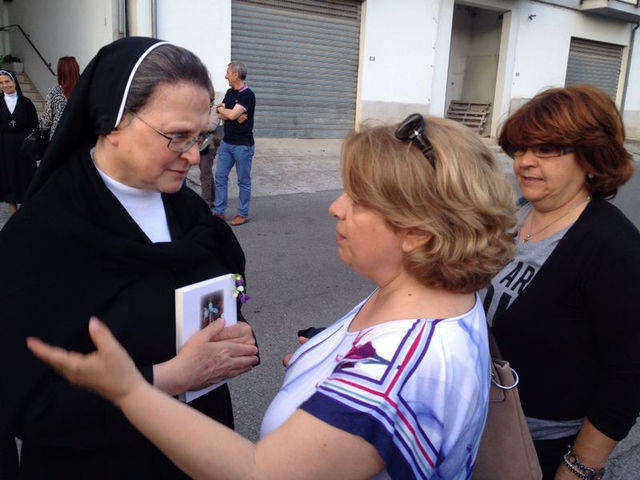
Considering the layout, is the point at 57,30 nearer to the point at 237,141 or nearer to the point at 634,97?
the point at 237,141

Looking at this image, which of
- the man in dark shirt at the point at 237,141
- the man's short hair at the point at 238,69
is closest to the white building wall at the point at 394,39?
the man's short hair at the point at 238,69

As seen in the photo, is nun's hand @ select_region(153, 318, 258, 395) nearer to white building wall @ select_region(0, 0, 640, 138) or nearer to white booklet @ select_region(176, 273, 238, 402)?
white booklet @ select_region(176, 273, 238, 402)

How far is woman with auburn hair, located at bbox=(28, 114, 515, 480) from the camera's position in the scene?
1.02 meters

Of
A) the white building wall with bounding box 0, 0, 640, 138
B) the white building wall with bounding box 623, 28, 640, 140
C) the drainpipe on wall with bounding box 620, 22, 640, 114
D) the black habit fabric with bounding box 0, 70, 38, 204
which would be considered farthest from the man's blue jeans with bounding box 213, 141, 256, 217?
the white building wall with bounding box 623, 28, 640, 140

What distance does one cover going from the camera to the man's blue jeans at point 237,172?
7.14 m

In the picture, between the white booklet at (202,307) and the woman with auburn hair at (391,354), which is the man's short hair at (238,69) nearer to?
the white booklet at (202,307)

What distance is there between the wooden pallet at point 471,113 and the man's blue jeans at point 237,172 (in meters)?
11.0

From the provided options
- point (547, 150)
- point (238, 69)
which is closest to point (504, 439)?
point (547, 150)

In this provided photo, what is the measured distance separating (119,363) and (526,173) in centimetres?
147

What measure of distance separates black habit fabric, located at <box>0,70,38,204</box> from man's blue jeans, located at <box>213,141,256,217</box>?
2.17 m

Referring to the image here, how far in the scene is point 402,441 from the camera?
41.4 inches

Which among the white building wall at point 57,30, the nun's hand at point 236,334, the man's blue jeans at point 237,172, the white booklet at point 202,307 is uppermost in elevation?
the white building wall at point 57,30

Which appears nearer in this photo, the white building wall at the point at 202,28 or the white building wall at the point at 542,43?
the white building wall at the point at 202,28

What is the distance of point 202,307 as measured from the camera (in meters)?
1.54
